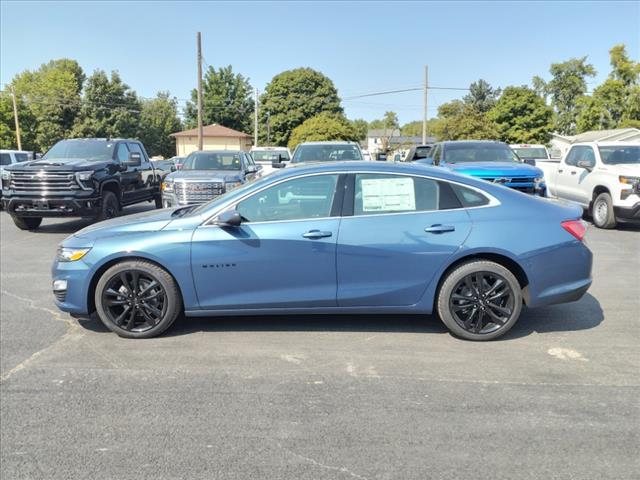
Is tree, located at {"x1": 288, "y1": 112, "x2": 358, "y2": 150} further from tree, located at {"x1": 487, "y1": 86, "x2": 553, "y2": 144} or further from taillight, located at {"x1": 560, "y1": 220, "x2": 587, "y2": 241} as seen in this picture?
taillight, located at {"x1": 560, "y1": 220, "x2": 587, "y2": 241}

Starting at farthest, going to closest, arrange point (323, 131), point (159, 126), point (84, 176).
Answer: point (159, 126) < point (323, 131) < point (84, 176)

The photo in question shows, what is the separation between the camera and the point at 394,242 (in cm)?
459

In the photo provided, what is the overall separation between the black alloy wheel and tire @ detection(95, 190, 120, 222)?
29.2ft

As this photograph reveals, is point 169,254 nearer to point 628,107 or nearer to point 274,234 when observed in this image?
point 274,234

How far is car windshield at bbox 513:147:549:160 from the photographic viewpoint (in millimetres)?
20953

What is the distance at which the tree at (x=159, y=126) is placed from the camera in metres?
69.3

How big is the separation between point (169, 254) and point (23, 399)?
1.57 meters

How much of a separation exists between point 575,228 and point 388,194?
168 centimetres

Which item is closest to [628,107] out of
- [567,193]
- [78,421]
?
[567,193]

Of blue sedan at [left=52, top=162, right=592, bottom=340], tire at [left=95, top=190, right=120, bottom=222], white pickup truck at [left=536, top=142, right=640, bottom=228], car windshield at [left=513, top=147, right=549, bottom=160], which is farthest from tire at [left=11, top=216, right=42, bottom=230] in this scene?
car windshield at [left=513, top=147, right=549, bottom=160]

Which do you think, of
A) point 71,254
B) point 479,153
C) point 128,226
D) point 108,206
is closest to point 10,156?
point 108,206

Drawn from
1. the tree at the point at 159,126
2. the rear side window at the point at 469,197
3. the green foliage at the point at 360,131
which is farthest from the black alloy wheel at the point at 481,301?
the tree at the point at 159,126

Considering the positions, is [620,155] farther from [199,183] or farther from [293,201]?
[293,201]

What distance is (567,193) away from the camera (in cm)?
1323
